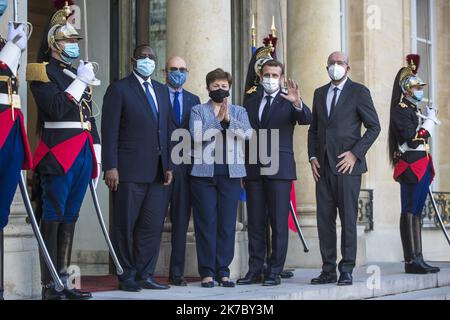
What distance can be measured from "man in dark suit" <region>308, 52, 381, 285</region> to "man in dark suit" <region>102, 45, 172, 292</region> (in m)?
1.52

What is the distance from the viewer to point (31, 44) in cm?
1500

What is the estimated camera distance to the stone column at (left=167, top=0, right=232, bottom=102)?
33.6 ft

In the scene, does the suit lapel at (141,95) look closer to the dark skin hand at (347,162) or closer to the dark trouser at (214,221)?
the dark trouser at (214,221)

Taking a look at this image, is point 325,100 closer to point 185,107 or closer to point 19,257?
point 185,107

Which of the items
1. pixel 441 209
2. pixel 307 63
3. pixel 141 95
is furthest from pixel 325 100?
pixel 441 209

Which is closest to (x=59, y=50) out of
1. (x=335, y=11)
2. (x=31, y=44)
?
(x=335, y=11)

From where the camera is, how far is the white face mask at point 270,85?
9.23 metres

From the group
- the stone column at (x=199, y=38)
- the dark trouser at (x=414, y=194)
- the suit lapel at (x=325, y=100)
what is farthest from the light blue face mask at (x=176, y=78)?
the dark trouser at (x=414, y=194)

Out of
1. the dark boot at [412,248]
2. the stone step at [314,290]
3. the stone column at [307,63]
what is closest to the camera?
the stone step at [314,290]

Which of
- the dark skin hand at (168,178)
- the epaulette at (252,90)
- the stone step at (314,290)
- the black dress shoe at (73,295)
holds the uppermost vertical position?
the epaulette at (252,90)

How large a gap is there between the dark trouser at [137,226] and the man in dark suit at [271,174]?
1049 mm

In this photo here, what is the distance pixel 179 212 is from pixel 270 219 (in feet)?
2.59

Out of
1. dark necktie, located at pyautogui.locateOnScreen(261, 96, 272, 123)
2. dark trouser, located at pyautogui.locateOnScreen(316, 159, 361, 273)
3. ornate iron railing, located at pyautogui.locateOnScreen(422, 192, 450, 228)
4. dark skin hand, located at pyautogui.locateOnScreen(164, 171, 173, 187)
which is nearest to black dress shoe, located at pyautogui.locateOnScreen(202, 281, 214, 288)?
dark skin hand, located at pyautogui.locateOnScreen(164, 171, 173, 187)
